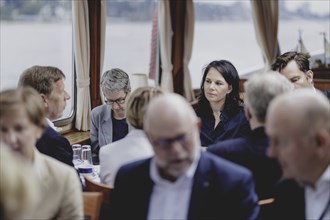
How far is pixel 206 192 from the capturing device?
246 cm

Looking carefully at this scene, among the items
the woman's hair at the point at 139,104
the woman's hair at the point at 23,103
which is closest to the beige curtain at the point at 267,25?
the woman's hair at the point at 139,104

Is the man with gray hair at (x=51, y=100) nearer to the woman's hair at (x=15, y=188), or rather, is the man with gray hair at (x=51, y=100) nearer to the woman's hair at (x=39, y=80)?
the woman's hair at (x=39, y=80)

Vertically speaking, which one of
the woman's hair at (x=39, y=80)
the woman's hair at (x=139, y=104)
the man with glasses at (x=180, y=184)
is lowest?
the man with glasses at (x=180, y=184)

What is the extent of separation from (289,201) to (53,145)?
1.51 metres

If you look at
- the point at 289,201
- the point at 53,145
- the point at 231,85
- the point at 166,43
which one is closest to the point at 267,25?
the point at 166,43

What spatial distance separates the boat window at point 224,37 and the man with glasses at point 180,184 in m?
5.47

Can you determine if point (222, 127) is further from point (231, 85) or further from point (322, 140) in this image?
point (322, 140)

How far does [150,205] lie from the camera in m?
2.52

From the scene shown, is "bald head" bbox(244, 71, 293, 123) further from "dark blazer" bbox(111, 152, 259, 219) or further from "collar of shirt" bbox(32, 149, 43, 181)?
"collar of shirt" bbox(32, 149, 43, 181)

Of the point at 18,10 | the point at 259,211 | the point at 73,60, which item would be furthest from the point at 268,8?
the point at 259,211

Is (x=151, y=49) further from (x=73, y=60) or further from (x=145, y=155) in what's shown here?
(x=145, y=155)

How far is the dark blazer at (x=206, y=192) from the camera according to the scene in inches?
96.8

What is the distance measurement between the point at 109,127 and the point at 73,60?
5.32 ft

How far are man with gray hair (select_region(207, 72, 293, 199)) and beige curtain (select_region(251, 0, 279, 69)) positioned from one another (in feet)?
17.6
